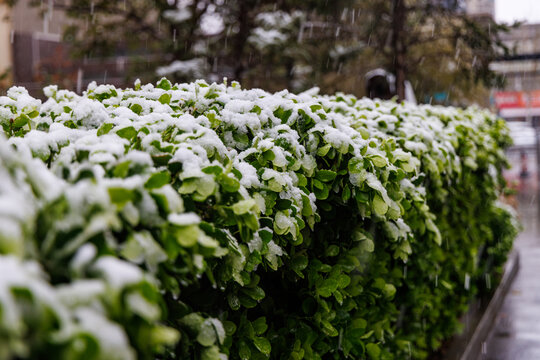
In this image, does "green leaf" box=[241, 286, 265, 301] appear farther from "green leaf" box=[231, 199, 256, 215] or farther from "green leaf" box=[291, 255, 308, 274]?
"green leaf" box=[231, 199, 256, 215]

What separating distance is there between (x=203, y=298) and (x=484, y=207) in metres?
4.78

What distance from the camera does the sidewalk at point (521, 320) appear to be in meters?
5.39

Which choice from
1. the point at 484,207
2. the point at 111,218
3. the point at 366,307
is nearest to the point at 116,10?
the point at 484,207

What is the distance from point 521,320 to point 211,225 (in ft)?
18.5

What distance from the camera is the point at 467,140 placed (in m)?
4.70

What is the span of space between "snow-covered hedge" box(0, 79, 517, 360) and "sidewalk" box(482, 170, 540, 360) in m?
1.44

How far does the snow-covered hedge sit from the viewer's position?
1067mm

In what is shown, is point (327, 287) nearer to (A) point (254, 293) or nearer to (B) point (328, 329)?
(B) point (328, 329)

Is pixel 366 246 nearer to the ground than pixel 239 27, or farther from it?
nearer to the ground

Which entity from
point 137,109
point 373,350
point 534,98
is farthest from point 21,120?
point 534,98

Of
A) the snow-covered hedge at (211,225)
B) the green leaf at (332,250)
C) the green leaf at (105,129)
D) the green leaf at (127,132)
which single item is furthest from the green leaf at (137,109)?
the green leaf at (332,250)

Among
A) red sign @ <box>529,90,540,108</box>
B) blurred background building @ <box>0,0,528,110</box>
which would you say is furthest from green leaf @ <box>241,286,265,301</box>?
red sign @ <box>529,90,540,108</box>

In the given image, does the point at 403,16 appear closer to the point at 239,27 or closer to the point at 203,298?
the point at 239,27

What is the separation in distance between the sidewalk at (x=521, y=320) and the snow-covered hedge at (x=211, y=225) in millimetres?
1443
